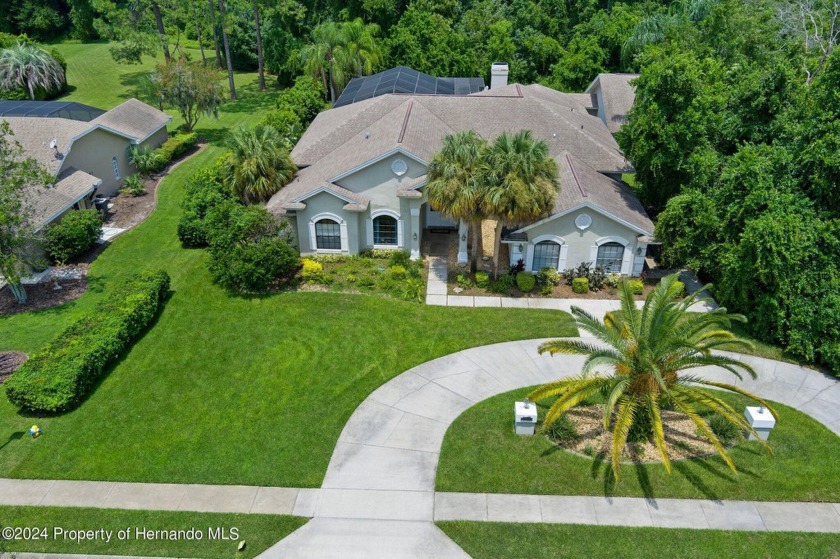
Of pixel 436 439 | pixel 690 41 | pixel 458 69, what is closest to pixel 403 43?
pixel 458 69

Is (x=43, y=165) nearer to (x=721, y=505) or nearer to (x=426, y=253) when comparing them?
(x=426, y=253)

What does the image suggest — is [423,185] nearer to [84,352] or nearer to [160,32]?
[84,352]

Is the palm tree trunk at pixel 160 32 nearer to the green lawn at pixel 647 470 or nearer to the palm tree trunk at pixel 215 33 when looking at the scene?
the palm tree trunk at pixel 215 33

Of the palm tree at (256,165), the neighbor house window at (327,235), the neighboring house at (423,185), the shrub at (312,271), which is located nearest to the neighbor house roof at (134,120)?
the palm tree at (256,165)

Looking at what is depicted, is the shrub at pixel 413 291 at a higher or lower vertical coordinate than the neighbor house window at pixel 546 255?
lower

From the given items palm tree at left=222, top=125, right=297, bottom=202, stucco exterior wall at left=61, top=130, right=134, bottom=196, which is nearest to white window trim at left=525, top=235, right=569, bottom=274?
palm tree at left=222, top=125, right=297, bottom=202

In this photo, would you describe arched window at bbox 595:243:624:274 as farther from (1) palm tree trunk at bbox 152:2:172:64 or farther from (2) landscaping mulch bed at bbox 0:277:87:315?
(1) palm tree trunk at bbox 152:2:172:64
